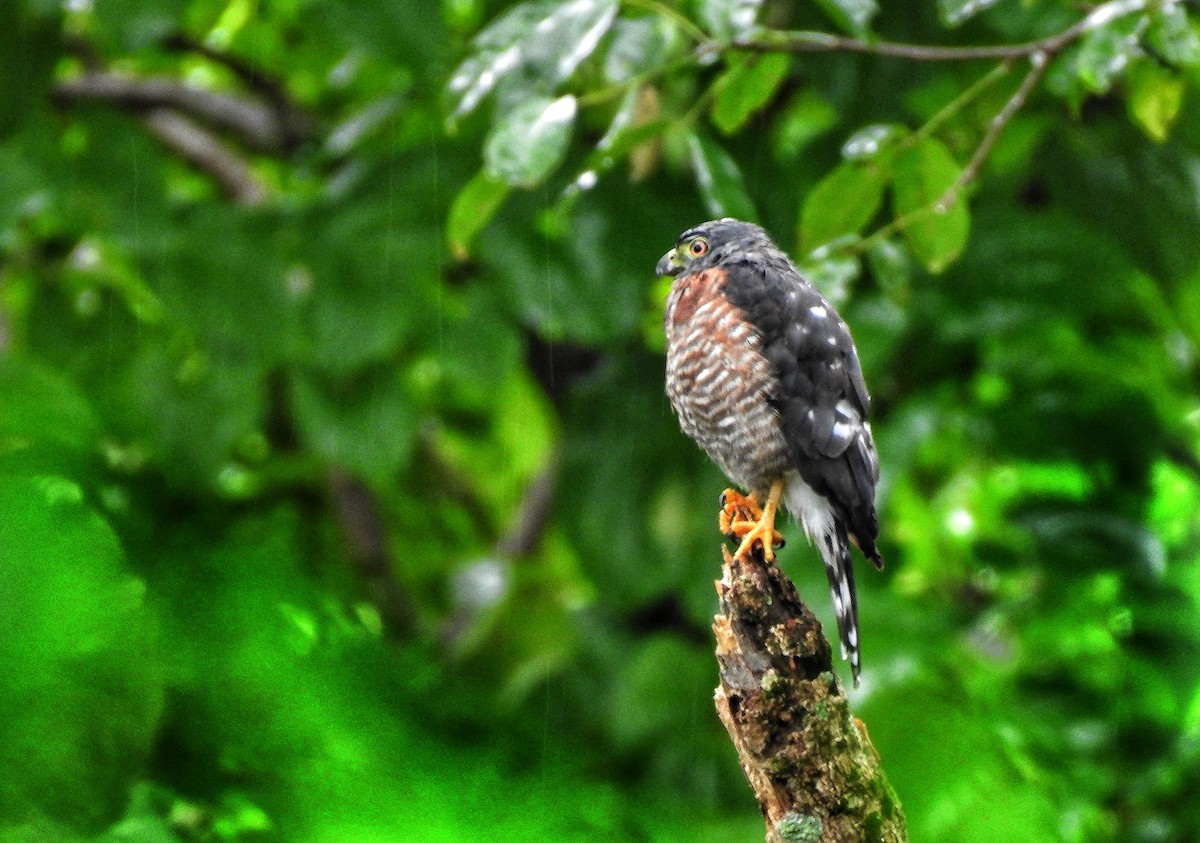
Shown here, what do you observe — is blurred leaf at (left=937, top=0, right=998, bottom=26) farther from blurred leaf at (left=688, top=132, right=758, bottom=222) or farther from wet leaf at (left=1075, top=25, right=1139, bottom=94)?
blurred leaf at (left=688, top=132, right=758, bottom=222)

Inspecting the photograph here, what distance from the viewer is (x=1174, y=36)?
46.3 inches

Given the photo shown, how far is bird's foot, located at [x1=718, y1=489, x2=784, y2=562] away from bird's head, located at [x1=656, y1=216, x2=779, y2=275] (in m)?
0.20

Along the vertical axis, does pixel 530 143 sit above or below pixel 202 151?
above

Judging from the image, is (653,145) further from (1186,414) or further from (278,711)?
(1186,414)

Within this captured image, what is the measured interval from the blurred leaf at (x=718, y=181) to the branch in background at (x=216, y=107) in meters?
1.72

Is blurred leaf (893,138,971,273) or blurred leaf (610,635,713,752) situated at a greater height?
→ blurred leaf (893,138,971,273)

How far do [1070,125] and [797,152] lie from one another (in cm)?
45

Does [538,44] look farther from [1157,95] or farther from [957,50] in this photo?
[1157,95]

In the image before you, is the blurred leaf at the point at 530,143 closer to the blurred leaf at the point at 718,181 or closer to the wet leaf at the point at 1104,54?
the blurred leaf at the point at 718,181

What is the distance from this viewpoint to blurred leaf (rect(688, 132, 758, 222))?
3.81ft

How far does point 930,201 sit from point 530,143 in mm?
398

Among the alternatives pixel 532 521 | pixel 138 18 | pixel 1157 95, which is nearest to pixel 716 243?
pixel 1157 95

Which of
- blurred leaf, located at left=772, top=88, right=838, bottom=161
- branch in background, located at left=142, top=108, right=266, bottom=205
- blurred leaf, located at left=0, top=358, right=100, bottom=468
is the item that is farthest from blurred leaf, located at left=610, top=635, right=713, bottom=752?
branch in background, located at left=142, top=108, right=266, bottom=205

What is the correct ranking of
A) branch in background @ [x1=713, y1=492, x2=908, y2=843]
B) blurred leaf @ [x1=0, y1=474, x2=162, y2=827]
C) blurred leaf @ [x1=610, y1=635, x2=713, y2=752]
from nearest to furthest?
blurred leaf @ [x1=0, y1=474, x2=162, y2=827]
branch in background @ [x1=713, y1=492, x2=908, y2=843]
blurred leaf @ [x1=610, y1=635, x2=713, y2=752]
